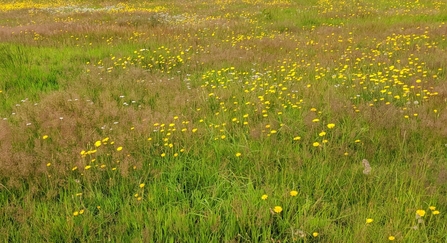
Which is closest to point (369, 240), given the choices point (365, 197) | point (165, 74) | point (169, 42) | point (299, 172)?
point (365, 197)

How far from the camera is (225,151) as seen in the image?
3727 mm

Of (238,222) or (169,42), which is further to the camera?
(169,42)

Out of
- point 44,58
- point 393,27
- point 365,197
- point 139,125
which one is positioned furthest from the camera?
point 393,27

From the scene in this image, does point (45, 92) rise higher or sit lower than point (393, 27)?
lower

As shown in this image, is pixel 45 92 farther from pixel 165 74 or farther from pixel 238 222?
pixel 238 222

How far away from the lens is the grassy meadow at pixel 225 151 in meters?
2.58

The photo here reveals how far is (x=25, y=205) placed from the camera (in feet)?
9.56

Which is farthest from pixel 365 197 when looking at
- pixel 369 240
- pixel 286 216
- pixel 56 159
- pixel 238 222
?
pixel 56 159

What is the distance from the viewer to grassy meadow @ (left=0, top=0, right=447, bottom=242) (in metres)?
2.58

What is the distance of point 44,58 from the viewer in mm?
8578

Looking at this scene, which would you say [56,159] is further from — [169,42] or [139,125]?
[169,42]

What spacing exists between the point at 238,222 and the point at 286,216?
42 cm

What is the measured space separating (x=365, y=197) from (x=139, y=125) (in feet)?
9.52

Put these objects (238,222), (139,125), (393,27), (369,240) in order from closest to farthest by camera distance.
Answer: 1. (369,240)
2. (238,222)
3. (139,125)
4. (393,27)
